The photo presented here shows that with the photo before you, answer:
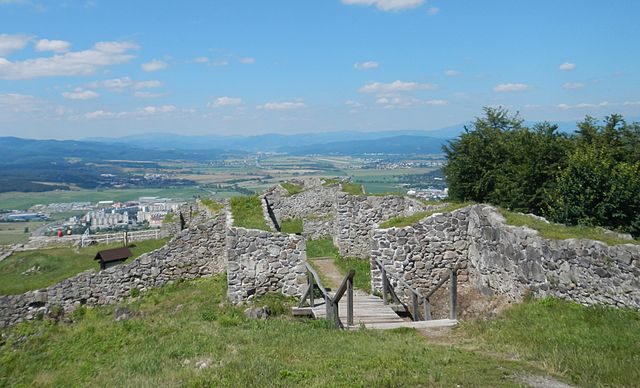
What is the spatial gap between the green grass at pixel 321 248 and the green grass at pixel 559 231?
9.45 metres

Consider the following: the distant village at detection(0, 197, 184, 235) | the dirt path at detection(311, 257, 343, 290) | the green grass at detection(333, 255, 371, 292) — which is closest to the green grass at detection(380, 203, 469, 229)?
the green grass at detection(333, 255, 371, 292)

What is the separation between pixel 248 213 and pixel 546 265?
→ 36.7ft

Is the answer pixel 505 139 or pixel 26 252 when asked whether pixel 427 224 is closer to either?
pixel 505 139

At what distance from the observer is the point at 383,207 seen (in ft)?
69.6

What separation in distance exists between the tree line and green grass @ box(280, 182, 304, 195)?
31.6 feet

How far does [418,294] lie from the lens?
13711 mm

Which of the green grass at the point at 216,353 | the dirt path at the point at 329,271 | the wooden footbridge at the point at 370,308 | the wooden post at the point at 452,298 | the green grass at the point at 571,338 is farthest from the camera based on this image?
the dirt path at the point at 329,271

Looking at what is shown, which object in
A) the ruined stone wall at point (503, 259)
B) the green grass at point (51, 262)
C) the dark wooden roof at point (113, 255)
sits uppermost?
the ruined stone wall at point (503, 259)

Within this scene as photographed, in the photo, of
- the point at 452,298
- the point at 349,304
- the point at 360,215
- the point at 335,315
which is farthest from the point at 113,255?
the point at 452,298

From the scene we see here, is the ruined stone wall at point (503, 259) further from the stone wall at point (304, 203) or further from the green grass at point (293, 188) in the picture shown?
the green grass at point (293, 188)

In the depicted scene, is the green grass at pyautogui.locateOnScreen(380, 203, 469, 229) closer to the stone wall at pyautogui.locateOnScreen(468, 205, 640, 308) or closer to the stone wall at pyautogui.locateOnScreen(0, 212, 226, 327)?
the stone wall at pyautogui.locateOnScreen(468, 205, 640, 308)

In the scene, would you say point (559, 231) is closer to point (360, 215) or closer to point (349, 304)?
point (349, 304)

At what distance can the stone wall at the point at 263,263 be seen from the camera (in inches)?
598

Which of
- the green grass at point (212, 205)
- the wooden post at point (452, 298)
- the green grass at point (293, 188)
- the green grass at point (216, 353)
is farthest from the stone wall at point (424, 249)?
the green grass at point (293, 188)
